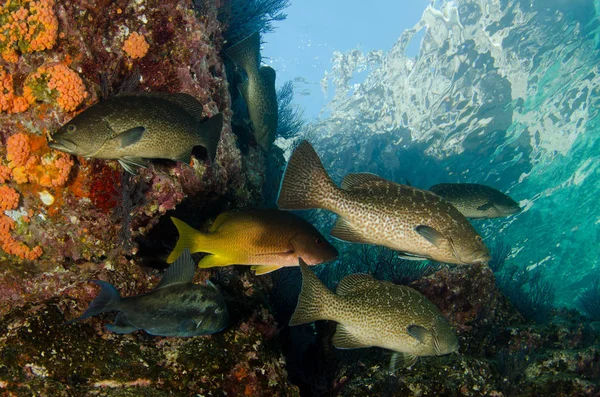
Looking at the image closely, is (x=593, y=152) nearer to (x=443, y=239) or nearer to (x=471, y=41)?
(x=471, y=41)

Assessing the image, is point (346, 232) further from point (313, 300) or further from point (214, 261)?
point (214, 261)

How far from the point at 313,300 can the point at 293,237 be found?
2.48 feet

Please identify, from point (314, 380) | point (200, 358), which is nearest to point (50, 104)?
point (200, 358)

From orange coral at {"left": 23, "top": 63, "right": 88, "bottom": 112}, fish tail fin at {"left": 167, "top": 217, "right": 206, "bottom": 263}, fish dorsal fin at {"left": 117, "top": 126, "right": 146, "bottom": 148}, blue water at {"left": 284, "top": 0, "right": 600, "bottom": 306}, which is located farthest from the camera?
blue water at {"left": 284, "top": 0, "right": 600, "bottom": 306}

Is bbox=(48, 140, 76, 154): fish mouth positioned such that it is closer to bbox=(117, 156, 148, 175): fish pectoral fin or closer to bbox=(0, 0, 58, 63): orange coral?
bbox=(117, 156, 148, 175): fish pectoral fin

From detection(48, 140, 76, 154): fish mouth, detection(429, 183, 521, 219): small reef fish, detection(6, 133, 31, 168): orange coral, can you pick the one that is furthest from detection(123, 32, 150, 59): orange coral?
detection(429, 183, 521, 219): small reef fish

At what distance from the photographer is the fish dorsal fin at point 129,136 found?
2.73 metres

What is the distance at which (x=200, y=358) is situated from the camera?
10.4 ft

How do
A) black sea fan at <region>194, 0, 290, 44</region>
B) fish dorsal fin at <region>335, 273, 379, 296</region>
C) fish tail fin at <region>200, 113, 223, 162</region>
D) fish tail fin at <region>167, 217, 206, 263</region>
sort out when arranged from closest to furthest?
fish tail fin at <region>167, 217, 206, 263</region>
fish tail fin at <region>200, 113, 223, 162</region>
fish dorsal fin at <region>335, 273, 379, 296</region>
black sea fan at <region>194, 0, 290, 44</region>

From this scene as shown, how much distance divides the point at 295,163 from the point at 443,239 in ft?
5.21

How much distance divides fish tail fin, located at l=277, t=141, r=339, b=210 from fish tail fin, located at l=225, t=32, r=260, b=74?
2.90 metres

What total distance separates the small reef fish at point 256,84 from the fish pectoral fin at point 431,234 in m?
3.51

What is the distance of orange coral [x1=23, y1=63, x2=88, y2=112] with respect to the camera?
317cm

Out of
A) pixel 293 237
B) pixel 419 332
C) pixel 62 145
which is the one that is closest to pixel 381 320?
pixel 419 332
